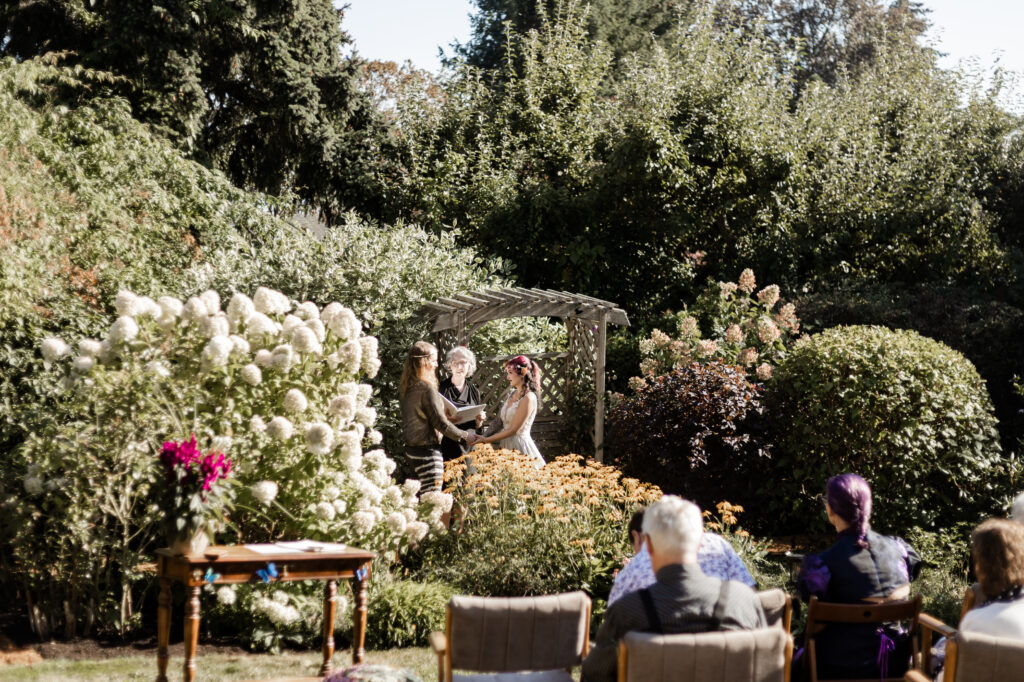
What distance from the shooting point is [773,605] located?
3.61 meters

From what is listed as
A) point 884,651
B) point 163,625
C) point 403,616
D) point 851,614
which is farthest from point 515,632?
point 403,616

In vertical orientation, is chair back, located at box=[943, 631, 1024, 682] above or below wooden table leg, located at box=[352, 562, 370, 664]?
above

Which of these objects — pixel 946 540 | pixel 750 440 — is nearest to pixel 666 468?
pixel 750 440

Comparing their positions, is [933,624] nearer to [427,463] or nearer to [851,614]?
[851,614]

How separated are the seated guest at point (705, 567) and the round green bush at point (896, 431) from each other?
15.1ft

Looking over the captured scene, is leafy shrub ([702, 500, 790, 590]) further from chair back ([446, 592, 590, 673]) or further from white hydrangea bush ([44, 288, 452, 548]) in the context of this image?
chair back ([446, 592, 590, 673])

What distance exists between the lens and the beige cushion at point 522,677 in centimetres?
360

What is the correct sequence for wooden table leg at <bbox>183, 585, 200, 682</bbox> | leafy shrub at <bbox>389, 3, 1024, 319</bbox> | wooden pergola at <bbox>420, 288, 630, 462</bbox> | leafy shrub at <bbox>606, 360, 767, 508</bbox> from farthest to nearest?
leafy shrub at <bbox>389, 3, 1024, 319</bbox> < wooden pergola at <bbox>420, 288, 630, 462</bbox> < leafy shrub at <bbox>606, 360, 767, 508</bbox> < wooden table leg at <bbox>183, 585, 200, 682</bbox>

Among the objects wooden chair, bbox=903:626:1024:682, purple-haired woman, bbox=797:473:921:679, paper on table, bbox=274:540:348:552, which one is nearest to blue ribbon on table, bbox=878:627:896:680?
purple-haired woman, bbox=797:473:921:679

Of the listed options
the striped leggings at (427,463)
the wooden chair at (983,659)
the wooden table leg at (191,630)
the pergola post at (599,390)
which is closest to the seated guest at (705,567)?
the wooden chair at (983,659)

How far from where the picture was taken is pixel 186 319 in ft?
17.7

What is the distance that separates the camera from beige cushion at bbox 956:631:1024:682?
115 inches

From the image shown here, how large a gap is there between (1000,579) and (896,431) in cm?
478

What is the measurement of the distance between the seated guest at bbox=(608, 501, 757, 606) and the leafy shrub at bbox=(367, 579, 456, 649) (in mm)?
1998
